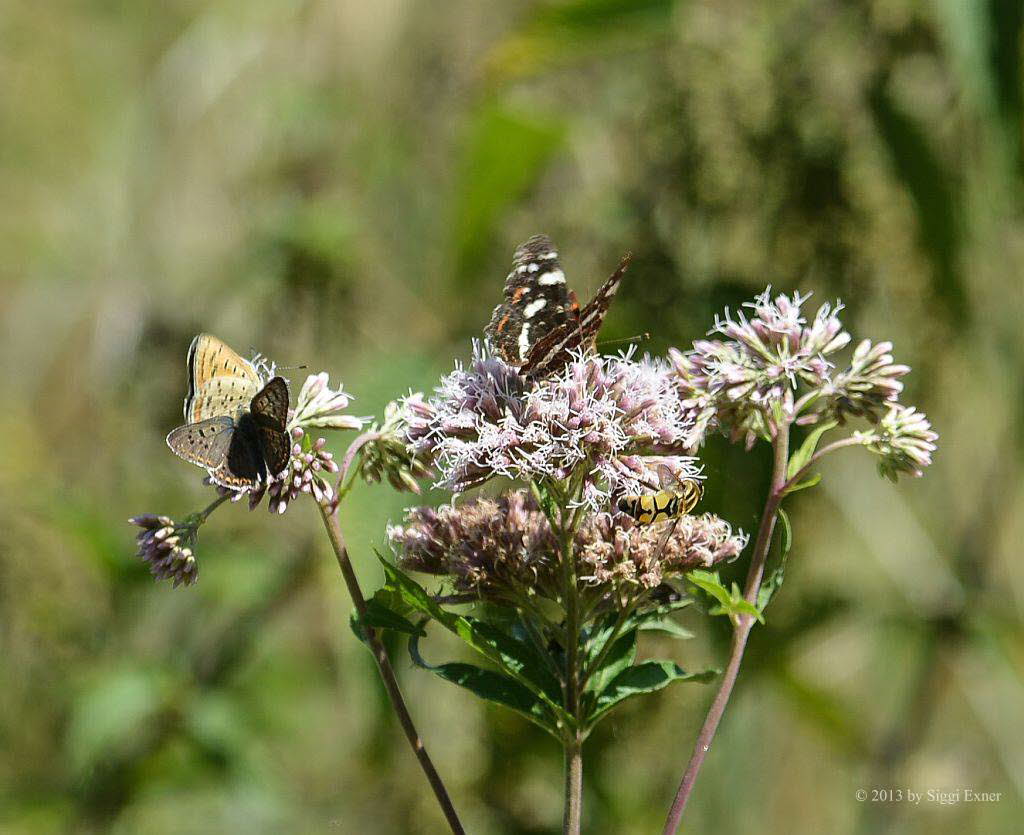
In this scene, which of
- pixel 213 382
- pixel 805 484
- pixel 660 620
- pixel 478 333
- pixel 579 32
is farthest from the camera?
pixel 478 333

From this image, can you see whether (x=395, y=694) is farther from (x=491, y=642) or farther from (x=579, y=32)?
(x=579, y=32)

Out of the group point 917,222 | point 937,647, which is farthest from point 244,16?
point 937,647

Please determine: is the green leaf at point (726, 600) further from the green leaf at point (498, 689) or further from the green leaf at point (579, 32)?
the green leaf at point (579, 32)

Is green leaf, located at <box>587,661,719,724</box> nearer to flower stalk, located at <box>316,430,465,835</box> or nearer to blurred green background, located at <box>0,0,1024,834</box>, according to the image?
flower stalk, located at <box>316,430,465,835</box>

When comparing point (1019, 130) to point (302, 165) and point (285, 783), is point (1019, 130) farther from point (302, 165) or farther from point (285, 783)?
point (285, 783)

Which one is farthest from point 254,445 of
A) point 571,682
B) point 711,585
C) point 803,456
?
point 803,456

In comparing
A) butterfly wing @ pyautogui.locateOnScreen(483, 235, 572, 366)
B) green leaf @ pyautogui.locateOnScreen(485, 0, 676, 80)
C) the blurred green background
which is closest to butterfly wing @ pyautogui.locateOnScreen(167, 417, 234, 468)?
butterfly wing @ pyautogui.locateOnScreen(483, 235, 572, 366)
